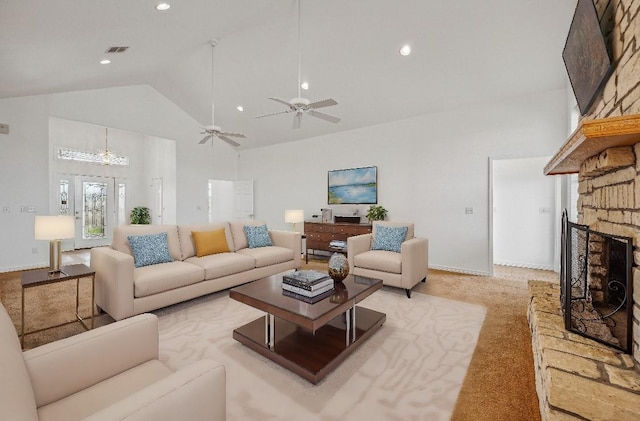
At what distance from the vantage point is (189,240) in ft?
12.4

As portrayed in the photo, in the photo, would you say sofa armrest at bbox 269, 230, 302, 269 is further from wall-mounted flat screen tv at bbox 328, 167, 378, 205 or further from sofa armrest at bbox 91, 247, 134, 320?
sofa armrest at bbox 91, 247, 134, 320

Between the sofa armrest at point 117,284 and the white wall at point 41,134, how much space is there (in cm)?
359

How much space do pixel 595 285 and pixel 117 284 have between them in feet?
13.1

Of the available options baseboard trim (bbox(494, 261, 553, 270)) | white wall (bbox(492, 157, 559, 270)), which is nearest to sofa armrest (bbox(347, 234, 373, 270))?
white wall (bbox(492, 157, 559, 270))

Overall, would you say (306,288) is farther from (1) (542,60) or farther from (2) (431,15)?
(1) (542,60)

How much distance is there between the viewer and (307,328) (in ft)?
6.98

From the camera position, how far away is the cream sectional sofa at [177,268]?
271cm

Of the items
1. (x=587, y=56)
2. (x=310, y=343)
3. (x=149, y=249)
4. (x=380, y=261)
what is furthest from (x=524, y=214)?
(x=149, y=249)

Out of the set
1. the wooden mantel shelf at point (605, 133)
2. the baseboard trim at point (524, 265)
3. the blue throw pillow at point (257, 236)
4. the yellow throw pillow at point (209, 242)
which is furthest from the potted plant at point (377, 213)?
the wooden mantel shelf at point (605, 133)

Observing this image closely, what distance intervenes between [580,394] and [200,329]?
2726 mm

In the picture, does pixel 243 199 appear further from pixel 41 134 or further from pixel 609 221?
pixel 609 221

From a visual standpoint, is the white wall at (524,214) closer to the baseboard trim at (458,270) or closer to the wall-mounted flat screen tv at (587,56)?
the baseboard trim at (458,270)

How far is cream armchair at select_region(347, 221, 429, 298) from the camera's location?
360 centimetres

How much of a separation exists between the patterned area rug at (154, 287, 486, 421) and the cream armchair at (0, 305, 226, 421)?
25.7 inches
